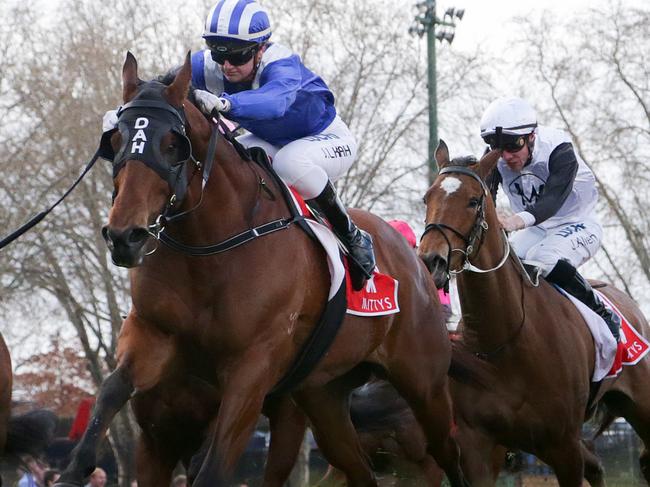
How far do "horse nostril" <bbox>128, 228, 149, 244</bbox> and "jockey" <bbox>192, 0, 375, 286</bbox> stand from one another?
37.7 inches

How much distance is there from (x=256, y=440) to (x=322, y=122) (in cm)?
1341

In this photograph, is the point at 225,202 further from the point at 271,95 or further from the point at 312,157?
the point at 312,157

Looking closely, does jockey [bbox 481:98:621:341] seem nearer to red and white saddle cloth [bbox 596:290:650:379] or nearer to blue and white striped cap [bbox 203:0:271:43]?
red and white saddle cloth [bbox 596:290:650:379]

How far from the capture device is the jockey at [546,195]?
867 centimetres

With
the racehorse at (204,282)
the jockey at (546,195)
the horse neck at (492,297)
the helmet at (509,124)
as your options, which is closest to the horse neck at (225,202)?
the racehorse at (204,282)

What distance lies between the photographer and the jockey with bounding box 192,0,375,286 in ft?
21.7

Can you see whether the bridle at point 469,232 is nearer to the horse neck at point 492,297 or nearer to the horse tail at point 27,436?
the horse neck at point 492,297

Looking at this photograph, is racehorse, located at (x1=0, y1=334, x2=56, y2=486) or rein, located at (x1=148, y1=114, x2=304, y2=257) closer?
rein, located at (x1=148, y1=114, x2=304, y2=257)

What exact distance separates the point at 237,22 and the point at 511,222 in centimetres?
271

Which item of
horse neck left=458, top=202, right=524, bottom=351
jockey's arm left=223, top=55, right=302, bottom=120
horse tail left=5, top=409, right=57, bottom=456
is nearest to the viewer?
jockey's arm left=223, top=55, right=302, bottom=120

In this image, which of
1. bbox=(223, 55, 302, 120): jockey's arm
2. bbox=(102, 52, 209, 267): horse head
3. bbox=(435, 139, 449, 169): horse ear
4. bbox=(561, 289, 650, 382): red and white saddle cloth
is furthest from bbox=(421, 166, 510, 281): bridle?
bbox=(102, 52, 209, 267): horse head

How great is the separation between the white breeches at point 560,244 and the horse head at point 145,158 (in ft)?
12.1

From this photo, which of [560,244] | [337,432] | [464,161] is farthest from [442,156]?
[337,432]

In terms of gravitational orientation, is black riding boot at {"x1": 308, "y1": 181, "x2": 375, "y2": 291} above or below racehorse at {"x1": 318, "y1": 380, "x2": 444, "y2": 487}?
above
